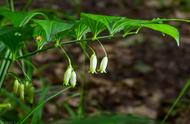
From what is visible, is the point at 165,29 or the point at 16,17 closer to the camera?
the point at 165,29

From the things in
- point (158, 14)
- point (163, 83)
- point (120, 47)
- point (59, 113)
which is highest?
point (158, 14)

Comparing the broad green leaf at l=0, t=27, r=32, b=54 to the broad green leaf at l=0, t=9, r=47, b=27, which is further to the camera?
the broad green leaf at l=0, t=9, r=47, b=27

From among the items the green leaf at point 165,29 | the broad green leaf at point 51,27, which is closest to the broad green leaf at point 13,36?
the broad green leaf at point 51,27

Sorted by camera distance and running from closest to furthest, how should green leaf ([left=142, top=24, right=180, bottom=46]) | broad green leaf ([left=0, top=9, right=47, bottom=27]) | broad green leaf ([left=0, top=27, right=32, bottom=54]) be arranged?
green leaf ([left=142, top=24, right=180, bottom=46])
broad green leaf ([left=0, top=27, right=32, bottom=54])
broad green leaf ([left=0, top=9, right=47, bottom=27])

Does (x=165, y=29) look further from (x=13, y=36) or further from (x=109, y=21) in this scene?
(x=13, y=36)

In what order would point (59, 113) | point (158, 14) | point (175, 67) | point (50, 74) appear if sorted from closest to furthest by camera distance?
point (59, 113) → point (50, 74) → point (175, 67) → point (158, 14)

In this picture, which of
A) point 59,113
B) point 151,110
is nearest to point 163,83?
point 151,110

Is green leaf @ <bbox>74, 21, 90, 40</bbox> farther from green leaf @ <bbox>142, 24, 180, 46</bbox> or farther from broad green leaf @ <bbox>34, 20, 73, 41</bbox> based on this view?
green leaf @ <bbox>142, 24, 180, 46</bbox>

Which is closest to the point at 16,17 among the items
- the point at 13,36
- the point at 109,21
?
the point at 13,36

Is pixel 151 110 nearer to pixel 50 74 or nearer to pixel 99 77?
pixel 99 77

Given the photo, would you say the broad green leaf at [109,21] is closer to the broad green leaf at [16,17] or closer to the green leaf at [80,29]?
the green leaf at [80,29]

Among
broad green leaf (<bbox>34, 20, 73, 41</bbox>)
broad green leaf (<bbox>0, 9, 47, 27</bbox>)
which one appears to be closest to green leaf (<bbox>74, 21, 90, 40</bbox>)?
→ broad green leaf (<bbox>34, 20, 73, 41</bbox>)
